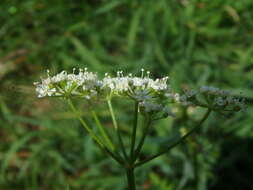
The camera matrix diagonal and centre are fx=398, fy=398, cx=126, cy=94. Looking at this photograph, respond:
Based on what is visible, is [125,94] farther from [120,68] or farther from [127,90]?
[120,68]

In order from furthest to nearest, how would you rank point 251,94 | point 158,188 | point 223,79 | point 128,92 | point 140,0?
point 140,0
point 223,79
point 251,94
point 158,188
point 128,92

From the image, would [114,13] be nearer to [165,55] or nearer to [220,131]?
[165,55]

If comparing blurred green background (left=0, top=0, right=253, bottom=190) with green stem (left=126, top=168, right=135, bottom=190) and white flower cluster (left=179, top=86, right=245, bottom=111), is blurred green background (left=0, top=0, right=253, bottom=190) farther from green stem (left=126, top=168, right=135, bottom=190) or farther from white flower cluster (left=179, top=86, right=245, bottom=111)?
green stem (left=126, top=168, right=135, bottom=190)

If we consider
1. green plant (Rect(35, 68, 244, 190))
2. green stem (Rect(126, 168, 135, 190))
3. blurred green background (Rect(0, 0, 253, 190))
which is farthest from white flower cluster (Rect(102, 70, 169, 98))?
blurred green background (Rect(0, 0, 253, 190))

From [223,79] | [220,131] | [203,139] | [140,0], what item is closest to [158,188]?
[203,139]

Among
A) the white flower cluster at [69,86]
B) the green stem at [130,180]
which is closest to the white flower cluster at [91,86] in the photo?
the white flower cluster at [69,86]

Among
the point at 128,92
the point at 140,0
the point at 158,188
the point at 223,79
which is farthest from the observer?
the point at 140,0
